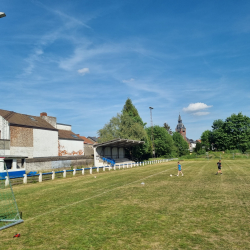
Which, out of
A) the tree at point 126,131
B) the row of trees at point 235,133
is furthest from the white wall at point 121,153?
the row of trees at point 235,133

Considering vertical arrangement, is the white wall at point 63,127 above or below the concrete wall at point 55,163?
above

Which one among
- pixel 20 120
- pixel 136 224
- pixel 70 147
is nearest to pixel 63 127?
pixel 70 147

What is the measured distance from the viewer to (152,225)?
7.89m

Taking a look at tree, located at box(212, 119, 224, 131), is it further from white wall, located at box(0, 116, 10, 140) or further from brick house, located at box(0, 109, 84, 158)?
white wall, located at box(0, 116, 10, 140)

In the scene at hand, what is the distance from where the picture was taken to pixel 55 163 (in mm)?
39250

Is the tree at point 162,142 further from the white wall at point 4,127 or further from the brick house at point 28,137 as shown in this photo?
the white wall at point 4,127

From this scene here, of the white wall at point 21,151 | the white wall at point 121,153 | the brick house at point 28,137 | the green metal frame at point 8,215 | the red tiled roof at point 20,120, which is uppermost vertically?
the red tiled roof at point 20,120

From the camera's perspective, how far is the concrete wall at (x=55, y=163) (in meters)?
34.9

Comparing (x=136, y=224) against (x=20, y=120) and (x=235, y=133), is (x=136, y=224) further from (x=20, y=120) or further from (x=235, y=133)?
(x=235, y=133)

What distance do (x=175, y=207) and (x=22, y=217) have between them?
6453mm

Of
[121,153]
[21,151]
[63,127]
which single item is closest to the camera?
[21,151]

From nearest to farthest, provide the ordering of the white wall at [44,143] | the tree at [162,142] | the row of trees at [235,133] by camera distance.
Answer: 1. the white wall at [44,143]
2. the tree at [162,142]
3. the row of trees at [235,133]

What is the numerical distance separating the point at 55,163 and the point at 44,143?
7.14 metres

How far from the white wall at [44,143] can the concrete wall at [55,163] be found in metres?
4.88
